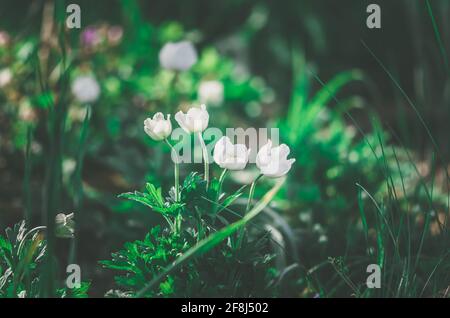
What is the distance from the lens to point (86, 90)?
5.17ft

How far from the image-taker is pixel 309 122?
5.74 ft

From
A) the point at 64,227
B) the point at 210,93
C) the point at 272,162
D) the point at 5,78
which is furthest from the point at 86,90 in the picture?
the point at 272,162

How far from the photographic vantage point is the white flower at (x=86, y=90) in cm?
158

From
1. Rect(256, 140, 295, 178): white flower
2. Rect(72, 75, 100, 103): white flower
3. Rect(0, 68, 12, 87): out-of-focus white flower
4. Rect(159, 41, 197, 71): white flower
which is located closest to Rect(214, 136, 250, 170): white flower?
Rect(256, 140, 295, 178): white flower

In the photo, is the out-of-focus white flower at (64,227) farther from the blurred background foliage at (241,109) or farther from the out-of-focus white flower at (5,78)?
the out-of-focus white flower at (5,78)

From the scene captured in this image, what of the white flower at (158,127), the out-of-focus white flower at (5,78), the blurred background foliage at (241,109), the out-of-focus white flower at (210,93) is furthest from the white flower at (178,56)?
the white flower at (158,127)

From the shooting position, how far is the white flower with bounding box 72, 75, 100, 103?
1.58 meters

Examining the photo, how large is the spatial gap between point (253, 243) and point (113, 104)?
1.19 m

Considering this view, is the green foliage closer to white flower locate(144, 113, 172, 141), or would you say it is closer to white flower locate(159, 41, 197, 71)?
white flower locate(144, 113, 172, 141)

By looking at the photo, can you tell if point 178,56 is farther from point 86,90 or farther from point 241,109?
point 241,109

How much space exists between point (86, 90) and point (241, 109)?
2.89 ft

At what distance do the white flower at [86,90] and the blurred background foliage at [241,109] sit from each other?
0.21ft
